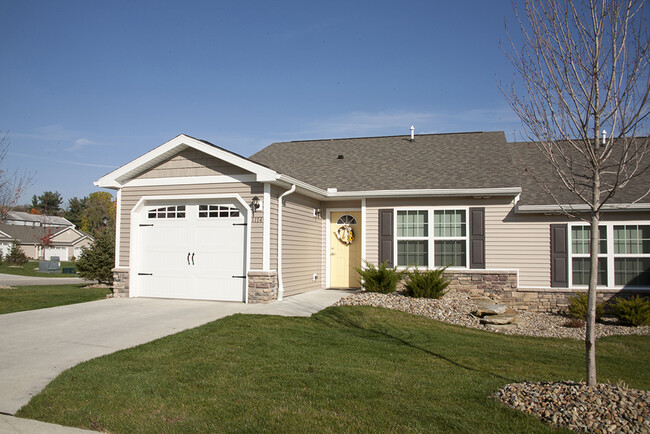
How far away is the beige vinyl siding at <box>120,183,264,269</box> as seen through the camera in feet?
36.4

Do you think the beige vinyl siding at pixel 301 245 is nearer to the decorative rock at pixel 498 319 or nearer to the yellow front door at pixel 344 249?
the yellow front door at pixel 344 249

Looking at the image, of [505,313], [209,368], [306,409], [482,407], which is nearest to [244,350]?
[209,368]

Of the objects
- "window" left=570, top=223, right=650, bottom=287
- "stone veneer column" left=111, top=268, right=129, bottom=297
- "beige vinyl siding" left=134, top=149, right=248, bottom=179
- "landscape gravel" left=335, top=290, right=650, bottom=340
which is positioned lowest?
"landscape gravel" left=335, top=290, right=650, bottom=340

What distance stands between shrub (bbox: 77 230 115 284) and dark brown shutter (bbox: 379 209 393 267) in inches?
353

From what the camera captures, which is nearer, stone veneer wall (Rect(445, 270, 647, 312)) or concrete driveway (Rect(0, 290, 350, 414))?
concrete driveway (Rect(0, 290, 350, 414))

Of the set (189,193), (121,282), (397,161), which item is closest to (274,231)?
(189,193)

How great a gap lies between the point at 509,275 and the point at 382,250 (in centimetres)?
324

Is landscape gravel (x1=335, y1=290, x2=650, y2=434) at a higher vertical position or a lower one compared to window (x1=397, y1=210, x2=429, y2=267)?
lower

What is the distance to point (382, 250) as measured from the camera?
13.4 metres

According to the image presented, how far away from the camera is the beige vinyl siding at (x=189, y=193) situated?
437 inches

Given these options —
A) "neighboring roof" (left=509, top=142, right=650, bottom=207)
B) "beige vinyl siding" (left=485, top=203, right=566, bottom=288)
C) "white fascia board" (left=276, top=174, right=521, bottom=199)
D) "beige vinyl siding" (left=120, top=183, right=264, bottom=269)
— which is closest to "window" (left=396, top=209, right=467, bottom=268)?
"white fascia board" (left=276, top=174, right=521, bottom=199)

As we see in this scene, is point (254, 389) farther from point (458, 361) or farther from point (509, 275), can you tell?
point (509, 275)

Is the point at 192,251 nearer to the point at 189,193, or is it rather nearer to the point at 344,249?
the point at 189,193

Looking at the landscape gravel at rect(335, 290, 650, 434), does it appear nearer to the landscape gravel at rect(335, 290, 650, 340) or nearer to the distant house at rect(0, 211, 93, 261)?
the landscape gravel at rect(335, 290, 650, 340)
